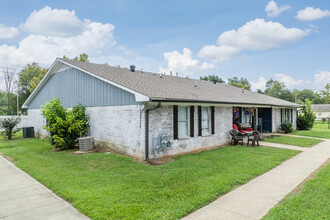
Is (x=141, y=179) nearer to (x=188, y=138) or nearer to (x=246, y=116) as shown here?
(x=188, y=138)

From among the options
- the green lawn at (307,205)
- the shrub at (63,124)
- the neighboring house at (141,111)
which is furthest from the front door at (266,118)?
the shrub at (63,124)

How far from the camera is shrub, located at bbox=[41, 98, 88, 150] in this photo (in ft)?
32.7

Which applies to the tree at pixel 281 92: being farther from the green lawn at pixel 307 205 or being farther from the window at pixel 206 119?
the green lawn at pixel 307 205

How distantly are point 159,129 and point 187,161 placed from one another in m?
1.69

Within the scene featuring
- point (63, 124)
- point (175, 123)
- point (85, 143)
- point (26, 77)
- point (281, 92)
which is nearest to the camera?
point (175, 123)

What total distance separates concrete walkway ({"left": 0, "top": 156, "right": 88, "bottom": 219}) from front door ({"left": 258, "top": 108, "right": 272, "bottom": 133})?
52.5 ft

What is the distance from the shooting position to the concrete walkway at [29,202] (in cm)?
391

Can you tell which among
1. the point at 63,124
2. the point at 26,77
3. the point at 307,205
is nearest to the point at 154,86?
the point at 63,124

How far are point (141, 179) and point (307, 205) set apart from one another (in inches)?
151

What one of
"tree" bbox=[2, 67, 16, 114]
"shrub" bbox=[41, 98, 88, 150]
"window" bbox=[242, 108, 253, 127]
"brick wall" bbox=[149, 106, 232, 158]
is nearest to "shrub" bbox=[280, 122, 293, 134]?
"window" bbox=[242, 108, 253, 127]

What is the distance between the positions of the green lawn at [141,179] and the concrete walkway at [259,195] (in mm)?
207

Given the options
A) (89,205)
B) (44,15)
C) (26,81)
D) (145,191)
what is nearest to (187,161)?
(145,191)

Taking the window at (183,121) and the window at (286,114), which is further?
the window at (286,114)

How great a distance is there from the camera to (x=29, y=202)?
4496 mm
